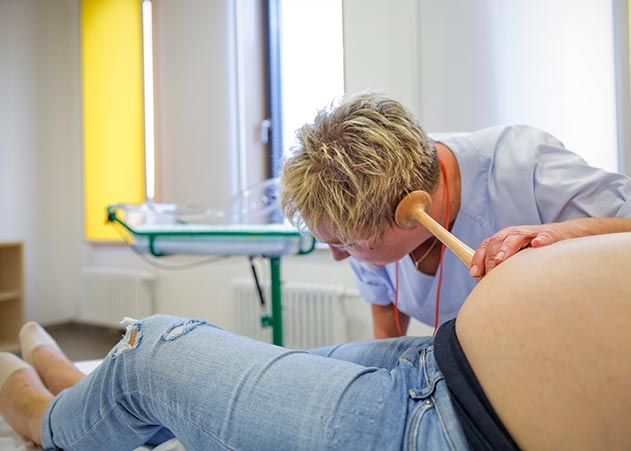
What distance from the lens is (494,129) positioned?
959 millimetres

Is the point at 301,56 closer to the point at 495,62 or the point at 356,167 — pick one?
the point at 495,62

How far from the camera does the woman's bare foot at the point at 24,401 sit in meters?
0.89

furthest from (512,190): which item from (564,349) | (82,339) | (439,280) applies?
(82,339)

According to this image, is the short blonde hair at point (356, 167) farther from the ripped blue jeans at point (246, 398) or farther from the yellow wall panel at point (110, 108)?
the yellow wall panel at point (110, 108)

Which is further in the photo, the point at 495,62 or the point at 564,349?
the point at 495,62

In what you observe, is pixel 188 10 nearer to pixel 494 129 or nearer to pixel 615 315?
pixel 494 129

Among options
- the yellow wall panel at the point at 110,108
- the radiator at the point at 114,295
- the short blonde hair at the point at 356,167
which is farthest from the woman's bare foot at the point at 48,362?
the yellow wall panel at the point at 110,108

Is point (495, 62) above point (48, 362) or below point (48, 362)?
above

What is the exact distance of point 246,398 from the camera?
1.79ft

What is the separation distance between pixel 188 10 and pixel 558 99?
1.87m

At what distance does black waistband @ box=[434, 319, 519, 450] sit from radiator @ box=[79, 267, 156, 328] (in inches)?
96.8

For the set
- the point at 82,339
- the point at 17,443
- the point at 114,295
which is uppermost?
the point at 17,443

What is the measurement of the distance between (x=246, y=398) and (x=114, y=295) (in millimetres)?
2648

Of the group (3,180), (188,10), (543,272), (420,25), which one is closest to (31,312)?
(3,180)
